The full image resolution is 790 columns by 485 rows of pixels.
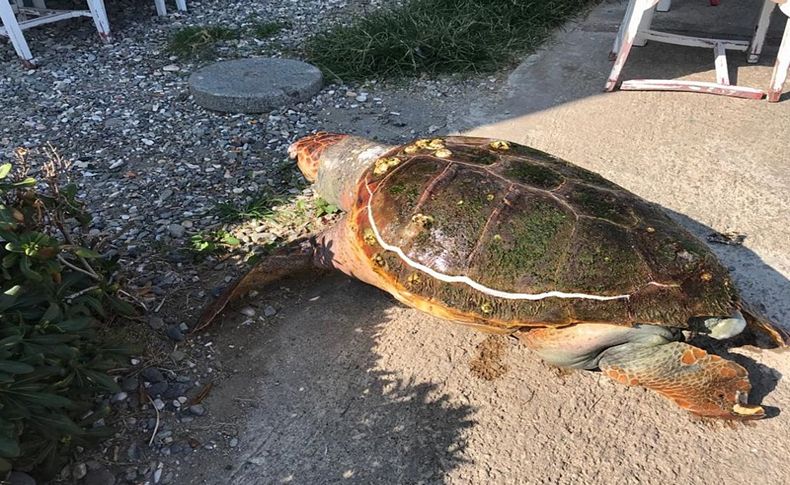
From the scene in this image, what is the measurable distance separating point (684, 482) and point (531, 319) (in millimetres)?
784

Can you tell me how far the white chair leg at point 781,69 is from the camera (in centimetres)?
415

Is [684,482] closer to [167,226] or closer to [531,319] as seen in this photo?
[531,319]

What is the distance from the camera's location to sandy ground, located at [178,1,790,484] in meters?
2.15

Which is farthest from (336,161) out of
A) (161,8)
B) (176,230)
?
(161,8)

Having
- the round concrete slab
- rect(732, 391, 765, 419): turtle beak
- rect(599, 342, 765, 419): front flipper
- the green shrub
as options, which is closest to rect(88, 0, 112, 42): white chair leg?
the round concrete slab

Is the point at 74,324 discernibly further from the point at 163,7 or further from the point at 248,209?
the point at 163,7

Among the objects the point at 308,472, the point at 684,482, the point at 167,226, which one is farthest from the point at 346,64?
the point at 684,482

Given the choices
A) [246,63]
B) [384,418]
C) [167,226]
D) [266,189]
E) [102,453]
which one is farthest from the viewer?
[246,63]

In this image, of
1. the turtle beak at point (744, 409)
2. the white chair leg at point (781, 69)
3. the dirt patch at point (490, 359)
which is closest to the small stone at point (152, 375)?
the dirt patch at point (490, 359)

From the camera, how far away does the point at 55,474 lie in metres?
2.02

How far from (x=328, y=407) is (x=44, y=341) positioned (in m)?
1.06

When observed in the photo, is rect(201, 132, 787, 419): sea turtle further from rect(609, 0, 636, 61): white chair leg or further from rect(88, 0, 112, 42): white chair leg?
rect(88, 0, 112, 42): white chair leg

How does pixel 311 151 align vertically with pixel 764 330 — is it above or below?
above

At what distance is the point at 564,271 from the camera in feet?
7.27
